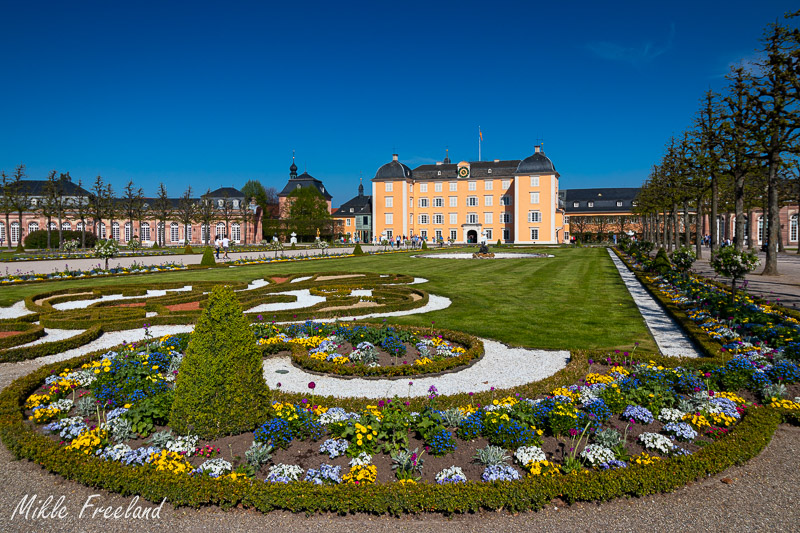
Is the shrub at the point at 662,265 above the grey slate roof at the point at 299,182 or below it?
below

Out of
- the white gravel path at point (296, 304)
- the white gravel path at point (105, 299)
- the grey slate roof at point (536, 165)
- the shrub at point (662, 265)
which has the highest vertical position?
the grey slate roof at point (536, 165)

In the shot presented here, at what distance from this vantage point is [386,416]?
452 centimetres

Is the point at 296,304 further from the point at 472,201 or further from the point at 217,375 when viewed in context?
the point at 472,201

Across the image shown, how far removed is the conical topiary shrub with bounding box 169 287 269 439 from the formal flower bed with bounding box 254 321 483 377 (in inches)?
95.2

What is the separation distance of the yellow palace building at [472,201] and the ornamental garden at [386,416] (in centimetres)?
5596

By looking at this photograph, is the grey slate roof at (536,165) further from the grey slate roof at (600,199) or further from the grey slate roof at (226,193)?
the grey slate roof at (226,193)

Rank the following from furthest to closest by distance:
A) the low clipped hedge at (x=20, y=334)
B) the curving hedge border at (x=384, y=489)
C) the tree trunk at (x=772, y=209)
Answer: the tree trunk at (x=772, y=209)
the low clipped hedge at (x=20, y=334)
the curving hedge border at (x=384, y=489)

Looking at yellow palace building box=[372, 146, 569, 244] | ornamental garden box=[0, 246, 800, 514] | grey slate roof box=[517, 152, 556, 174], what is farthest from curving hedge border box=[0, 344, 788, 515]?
grey slate roof box=[517, 152, 556, 174]

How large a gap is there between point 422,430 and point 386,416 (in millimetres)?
364

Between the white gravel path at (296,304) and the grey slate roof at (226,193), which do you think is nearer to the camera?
the white gravel path at (296,304)

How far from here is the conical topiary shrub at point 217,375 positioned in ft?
13.8

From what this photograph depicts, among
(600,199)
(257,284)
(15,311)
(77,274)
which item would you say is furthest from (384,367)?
(600,199)

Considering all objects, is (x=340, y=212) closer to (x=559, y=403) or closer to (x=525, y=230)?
(x=525, y=230)

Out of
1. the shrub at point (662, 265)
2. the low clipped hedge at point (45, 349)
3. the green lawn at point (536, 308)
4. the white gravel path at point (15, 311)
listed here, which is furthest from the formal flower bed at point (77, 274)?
the shrub at point (662, 265)
